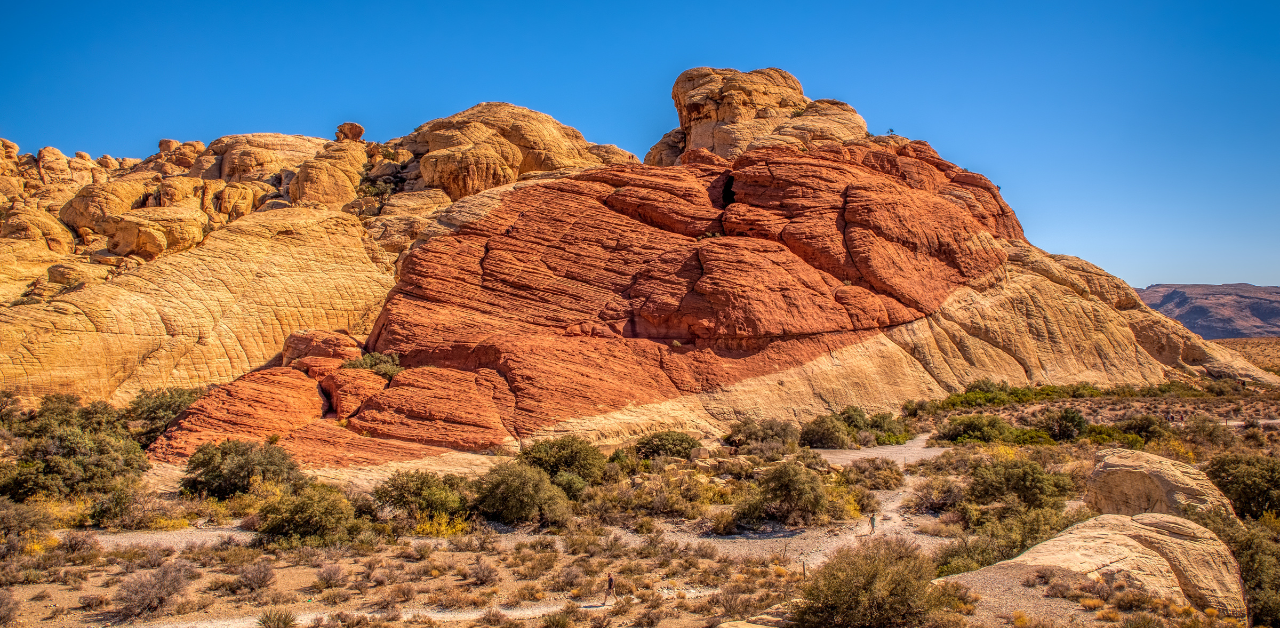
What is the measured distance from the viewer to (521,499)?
1569cm

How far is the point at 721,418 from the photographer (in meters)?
24.9

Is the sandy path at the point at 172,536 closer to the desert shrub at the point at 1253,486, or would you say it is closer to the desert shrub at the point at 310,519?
the desert shrub at the point at 310,519

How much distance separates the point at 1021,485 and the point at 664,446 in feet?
32.6

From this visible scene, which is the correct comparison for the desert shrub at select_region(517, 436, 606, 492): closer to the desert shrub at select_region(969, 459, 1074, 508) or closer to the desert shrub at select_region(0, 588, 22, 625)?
the desert shrub at select_region(969, 459, 1074, 508)

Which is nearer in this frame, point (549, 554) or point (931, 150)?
point (549, 554)

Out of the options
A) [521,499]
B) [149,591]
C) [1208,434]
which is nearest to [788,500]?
[521,499]

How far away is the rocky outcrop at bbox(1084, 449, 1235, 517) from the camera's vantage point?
12.1m

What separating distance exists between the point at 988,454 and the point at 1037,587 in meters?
13.4

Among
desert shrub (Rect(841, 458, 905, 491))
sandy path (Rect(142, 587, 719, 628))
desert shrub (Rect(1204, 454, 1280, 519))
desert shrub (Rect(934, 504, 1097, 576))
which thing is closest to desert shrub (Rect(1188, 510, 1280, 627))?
desert shrub (Rect(934, 504, 1097, 576))

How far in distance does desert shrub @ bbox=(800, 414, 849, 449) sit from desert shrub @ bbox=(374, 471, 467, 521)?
13189 mm

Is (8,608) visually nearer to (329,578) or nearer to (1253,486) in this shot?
(329,578)

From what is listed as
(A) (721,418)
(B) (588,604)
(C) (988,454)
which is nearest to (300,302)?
(A) (721,418)

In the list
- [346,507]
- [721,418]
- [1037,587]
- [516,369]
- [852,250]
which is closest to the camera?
[1037,587]

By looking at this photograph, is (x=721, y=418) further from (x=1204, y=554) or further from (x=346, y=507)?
(x=1204, y=554)
